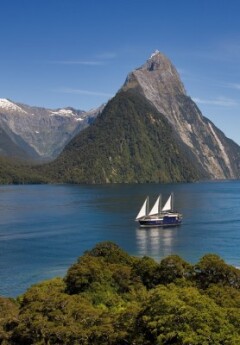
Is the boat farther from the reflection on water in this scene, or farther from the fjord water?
the reflection on water

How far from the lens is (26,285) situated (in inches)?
3401

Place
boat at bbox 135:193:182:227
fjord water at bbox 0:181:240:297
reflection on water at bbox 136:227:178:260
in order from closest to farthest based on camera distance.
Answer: fjord water at bbox 0:181:240:297
reflection on water at bbox 136:227:178:260
boat at bbox 135:193:182:227

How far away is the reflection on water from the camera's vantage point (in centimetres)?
12044

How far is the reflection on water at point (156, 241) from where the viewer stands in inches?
4742

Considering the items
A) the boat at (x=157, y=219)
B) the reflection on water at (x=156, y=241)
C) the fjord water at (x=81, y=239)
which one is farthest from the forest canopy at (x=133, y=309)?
the boat at (x=157, y=219)

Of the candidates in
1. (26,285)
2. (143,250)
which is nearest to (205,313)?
(26,285)

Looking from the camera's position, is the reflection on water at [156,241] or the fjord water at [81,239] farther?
the reflection on water at [156,241]

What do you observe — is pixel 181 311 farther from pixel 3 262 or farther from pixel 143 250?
pixel 143 250

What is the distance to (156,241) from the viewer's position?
142 metres

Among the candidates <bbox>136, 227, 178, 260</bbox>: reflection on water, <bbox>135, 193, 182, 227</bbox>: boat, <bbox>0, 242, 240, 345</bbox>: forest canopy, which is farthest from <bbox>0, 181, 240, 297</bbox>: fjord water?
<bbox>0, 242, 240, 345</bbox>: forest canopy

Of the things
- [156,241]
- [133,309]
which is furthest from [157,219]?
[133,309]

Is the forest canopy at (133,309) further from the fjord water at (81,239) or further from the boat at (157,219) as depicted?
the boat at (157,219)

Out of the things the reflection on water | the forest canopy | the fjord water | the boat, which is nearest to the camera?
the forest canopy

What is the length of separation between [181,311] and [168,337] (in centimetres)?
195
